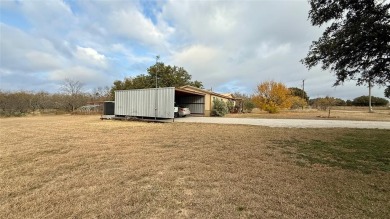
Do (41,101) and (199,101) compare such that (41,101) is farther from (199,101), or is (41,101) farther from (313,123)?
(313,123)

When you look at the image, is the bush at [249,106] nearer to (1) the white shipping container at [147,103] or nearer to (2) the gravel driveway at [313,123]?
(2) the gravel driveway at [313,123]

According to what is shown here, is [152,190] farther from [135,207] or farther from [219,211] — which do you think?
[219,211]

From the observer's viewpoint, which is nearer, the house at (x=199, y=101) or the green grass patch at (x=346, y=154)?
the green grass patch at (x=346, y=154)

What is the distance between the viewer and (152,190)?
142 inches

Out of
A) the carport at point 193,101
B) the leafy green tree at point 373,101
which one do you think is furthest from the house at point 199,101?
the leafy green tree at point 373,101

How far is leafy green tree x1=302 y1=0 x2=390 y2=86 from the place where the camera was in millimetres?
6680

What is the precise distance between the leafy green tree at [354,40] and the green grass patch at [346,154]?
2609 millimetres

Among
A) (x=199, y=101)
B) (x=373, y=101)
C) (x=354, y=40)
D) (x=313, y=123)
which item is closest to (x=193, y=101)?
(x=199, y=101)

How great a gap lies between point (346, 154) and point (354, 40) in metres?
3.45

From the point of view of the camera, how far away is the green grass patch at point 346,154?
16.3ft

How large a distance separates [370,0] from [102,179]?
8953 millimetres

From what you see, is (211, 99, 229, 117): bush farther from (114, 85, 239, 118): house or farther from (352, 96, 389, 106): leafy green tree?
(352, 96, 389, 106): leafy green tree

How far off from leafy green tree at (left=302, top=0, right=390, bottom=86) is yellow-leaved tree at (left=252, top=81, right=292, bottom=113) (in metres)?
21.3

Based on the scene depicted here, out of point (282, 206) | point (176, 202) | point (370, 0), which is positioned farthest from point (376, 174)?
point (370, 0)
